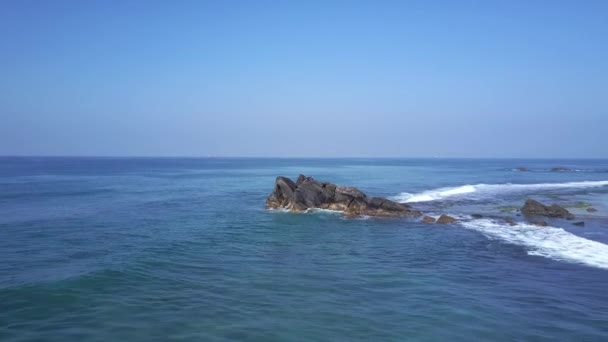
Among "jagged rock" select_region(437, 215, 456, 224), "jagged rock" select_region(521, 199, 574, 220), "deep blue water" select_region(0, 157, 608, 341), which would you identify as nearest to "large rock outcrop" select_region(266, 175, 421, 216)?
"jagged rock" select_region(437, 215, 456, 224)

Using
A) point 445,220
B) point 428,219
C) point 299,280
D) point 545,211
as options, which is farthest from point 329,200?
point 299,280

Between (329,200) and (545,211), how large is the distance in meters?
21.2

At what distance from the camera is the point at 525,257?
2347 centimetres

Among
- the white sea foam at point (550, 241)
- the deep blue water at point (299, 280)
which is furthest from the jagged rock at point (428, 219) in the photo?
the white sea foam at point (550, 241)

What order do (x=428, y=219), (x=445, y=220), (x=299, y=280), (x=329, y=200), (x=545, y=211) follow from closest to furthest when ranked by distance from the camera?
(x=299, y=280)
(x=445, y=220)
(x=428, y=219)
(x=545, y=211)
(x=329, y=200)

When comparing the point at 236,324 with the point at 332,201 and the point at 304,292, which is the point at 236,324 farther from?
the point at 332,201

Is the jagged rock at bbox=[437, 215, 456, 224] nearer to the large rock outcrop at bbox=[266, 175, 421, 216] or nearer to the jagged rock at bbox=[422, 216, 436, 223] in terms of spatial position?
the jagged rock at bbox=[422, 216, 436, 223]

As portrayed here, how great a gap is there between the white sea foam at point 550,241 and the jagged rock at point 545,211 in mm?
6826

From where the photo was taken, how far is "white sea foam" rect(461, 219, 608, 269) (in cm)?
2342

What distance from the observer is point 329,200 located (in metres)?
46.0

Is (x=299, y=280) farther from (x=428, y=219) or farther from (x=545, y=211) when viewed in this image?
(x=545, y=211)

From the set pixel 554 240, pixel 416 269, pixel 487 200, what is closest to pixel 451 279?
pixel 416 269

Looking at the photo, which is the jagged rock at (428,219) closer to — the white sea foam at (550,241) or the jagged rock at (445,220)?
the jagged rock at (445,220)

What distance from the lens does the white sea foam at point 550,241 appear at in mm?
23422
